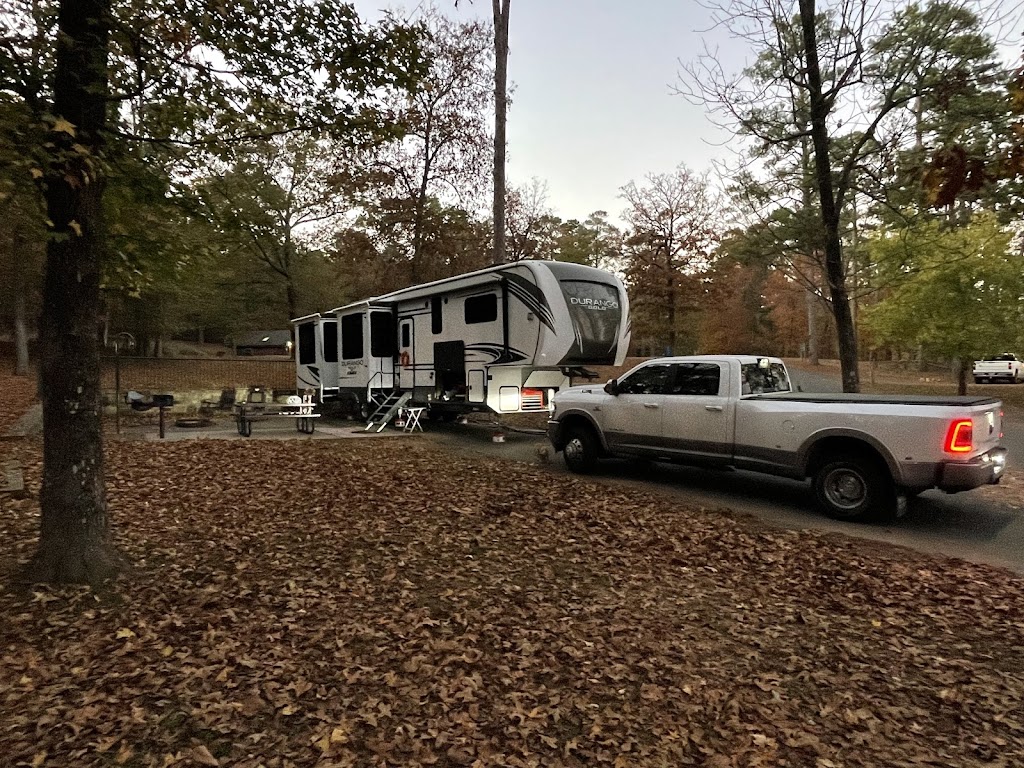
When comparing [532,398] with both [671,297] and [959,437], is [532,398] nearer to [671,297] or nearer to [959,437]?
[959,437]

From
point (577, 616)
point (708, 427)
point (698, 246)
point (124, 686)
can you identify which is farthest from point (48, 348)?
point (698, 246)

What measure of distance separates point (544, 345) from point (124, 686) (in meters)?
8.58

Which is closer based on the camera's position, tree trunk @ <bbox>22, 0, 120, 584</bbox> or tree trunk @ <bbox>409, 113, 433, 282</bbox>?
tree trunk @ <bbox>22, 0, 120, 584</bbox>

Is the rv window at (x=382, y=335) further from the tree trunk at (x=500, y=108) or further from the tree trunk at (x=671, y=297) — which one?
the tree trunk at (x=671, y=297)

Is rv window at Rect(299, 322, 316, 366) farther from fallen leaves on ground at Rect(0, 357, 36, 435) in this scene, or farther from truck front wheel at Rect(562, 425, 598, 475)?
truck front wheel at Rect(562, 425, 598, 475)

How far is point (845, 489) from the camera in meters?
6.52

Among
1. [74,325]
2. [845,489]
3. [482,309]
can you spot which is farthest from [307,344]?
[845,489]

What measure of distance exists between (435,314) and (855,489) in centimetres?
910

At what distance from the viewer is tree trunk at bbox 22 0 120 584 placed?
3699 mm

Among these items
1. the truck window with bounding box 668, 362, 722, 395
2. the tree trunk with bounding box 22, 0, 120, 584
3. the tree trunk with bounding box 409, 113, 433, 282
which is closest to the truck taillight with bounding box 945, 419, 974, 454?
the truck window with bounding box 668, 362, 722, 395

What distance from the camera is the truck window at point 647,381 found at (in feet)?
27.0

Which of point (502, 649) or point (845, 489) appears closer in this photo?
point (502, 649)

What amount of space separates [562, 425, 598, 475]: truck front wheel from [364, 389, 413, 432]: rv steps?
18.4 feet

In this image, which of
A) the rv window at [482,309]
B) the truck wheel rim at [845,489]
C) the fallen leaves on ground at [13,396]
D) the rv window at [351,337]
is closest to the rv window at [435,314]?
the rv window at [482,309]
